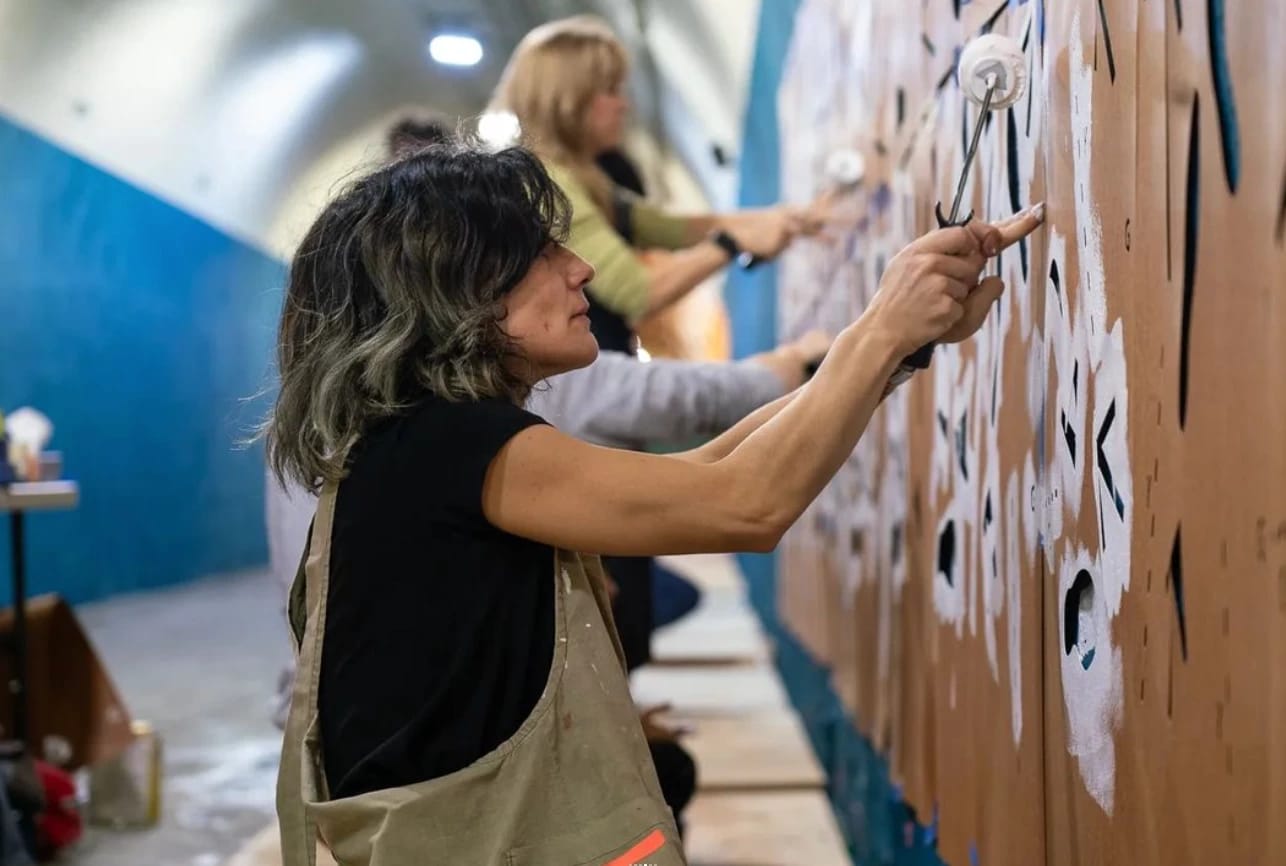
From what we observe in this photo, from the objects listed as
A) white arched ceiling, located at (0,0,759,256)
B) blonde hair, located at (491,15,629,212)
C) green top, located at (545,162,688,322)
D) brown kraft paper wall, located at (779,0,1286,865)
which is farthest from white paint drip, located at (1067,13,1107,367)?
white arched ceiling, located at (0,0,759,256)

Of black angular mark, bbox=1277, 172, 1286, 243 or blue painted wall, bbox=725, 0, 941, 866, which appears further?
blue painted wall, bbox=725, 0, 941, 866

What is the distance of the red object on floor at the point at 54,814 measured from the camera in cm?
260

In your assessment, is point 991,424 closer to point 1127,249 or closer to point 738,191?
point 1127,249

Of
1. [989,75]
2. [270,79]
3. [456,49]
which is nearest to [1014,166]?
[989,75]

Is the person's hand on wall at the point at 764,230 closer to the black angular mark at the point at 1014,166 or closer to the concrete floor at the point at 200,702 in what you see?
the black angular mark at the point at 1014,166

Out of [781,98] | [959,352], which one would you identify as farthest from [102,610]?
[959,352]

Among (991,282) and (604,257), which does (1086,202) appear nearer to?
(991,282)

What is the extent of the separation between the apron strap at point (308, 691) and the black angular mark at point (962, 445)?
2.23ft

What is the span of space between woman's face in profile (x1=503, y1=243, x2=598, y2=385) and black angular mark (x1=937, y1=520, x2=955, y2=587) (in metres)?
0.54

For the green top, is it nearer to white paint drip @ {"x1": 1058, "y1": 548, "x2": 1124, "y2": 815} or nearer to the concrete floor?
white paint drip @ {"x1": 1058, "y1": 548, "x2": 1124, "y2": 815}

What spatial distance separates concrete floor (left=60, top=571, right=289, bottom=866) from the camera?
279 cm

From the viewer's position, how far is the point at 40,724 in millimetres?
2814

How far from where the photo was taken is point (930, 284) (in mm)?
936

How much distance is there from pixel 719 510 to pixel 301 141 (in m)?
7.44
